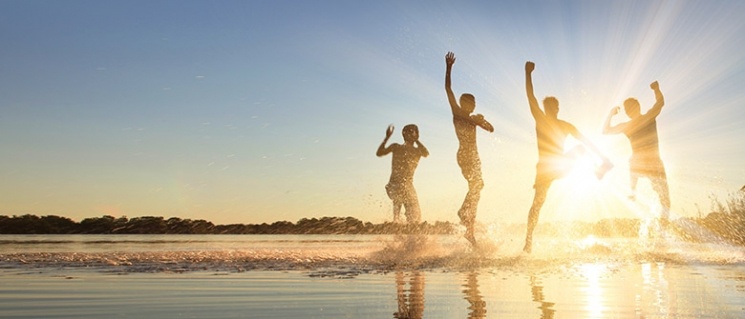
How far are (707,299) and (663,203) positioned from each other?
10.2 meters

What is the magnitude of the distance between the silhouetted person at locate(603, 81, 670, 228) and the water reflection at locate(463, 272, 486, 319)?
29.3 feet

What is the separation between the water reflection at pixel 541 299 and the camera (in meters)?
5.76

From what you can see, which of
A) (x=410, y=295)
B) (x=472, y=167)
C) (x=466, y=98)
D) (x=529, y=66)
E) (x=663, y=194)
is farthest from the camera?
(x=663, y=194)

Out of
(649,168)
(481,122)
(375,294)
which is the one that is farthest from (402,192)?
(375,294)

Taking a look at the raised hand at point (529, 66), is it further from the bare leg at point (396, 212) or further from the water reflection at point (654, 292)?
the water reflection at point (654, 292)

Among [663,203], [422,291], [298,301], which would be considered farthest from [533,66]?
[298,301]

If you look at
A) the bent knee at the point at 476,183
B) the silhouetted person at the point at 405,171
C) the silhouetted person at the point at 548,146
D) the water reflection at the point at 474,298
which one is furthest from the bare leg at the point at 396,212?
the water reflection at the point at 474,298

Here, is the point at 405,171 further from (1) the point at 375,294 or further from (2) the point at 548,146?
(1) the point at 375,294

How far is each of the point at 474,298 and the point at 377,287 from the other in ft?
5.11

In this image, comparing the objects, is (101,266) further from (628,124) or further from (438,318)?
(628,124)

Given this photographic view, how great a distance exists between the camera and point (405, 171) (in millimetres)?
16875

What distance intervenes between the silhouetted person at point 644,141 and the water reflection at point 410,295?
8.75 meters

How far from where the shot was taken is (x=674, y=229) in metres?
16.9

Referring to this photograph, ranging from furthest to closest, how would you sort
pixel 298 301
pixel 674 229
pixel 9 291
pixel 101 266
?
pixel 674 229 < pixel 101 266 < pixel 9 291 < pixel 298 301
